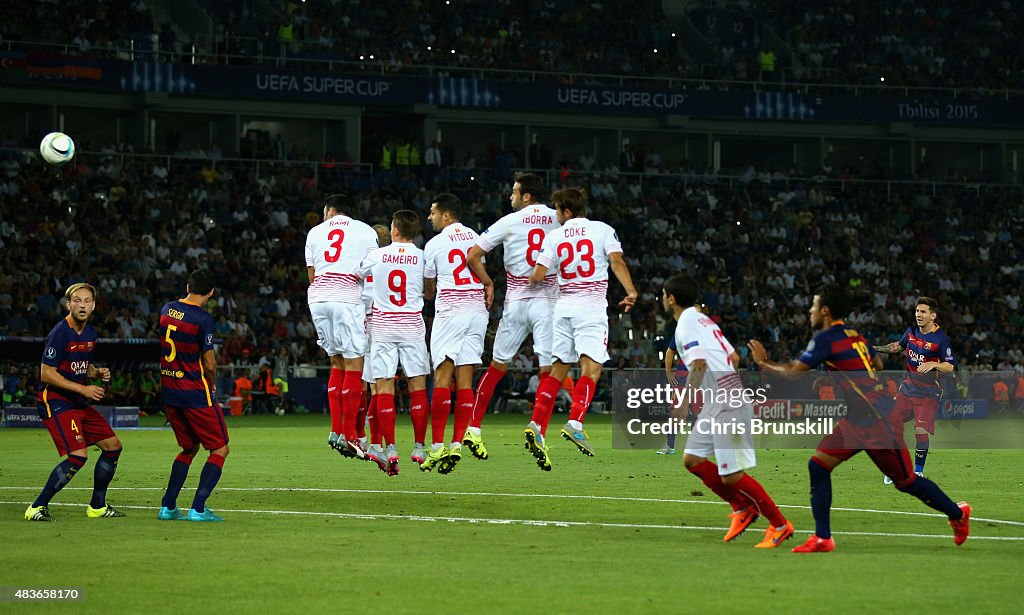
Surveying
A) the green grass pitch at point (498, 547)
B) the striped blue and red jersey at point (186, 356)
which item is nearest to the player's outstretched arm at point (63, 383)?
the striped blue and red jersey at point (186, 356)

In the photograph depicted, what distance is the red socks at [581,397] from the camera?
629 inches

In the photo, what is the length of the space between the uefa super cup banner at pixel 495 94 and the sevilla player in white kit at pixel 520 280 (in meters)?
30.6

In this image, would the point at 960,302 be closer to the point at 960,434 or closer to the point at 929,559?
the point at 960,434

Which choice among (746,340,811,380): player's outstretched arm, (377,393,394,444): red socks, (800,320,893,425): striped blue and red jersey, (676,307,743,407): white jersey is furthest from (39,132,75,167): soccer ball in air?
(800,320,893,425): striped blue and red jersey

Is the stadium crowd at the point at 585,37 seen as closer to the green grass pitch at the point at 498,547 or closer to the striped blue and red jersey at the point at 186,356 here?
the green grass pitch at the point at 498,547

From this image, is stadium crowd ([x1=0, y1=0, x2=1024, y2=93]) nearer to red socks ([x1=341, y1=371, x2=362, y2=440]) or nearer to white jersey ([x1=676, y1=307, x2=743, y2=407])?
red socks ([x1=341, y1=371, x2=362, y2=440])

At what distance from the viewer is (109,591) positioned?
8805mm

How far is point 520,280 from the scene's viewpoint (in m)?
16.8

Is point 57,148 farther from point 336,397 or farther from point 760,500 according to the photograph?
point 760,500

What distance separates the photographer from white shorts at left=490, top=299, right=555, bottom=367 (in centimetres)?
1677

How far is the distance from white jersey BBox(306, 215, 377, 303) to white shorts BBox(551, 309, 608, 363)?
2.83 m

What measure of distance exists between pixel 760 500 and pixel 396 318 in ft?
24.3

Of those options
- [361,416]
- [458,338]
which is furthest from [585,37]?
[458,338]

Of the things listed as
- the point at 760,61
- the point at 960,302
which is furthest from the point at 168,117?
the point at 960,302
